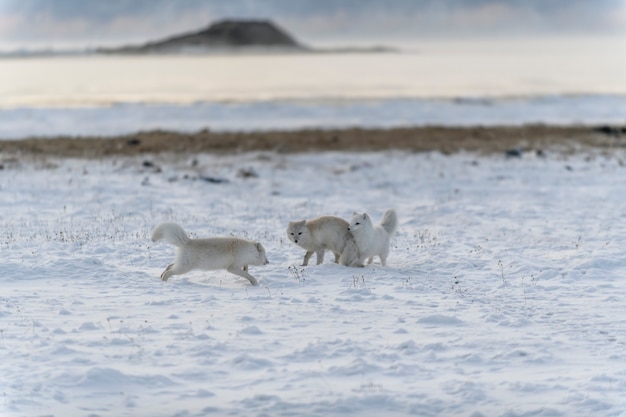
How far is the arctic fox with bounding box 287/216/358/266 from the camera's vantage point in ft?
42.0

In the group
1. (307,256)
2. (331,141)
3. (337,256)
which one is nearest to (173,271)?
(307,256)

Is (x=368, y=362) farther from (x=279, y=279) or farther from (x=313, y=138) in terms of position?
(x=313, y=138)

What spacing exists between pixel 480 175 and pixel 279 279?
1385 cm

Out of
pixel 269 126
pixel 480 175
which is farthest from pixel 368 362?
pixel 269 126

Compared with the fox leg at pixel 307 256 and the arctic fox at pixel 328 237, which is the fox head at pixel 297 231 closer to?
the arctic fox at pixel 328 237

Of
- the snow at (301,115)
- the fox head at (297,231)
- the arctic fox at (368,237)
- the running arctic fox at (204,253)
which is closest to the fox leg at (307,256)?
the fox head at (297,231)

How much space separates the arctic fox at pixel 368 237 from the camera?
41.8 feet

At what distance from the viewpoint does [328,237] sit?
12922 millimetres

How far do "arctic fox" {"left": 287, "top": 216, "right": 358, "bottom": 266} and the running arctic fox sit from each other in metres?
1.03

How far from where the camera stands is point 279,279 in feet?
40.2

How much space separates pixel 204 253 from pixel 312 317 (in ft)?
6.87

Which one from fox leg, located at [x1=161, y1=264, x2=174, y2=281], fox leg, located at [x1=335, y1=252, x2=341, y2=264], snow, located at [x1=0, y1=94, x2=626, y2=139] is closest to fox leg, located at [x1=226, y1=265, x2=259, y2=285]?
fox leg, located at [x1=161, y1=264, x2=174, y2=281]

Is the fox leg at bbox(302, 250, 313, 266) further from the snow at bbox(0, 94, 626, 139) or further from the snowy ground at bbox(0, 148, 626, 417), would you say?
the snow at bbox(0, 94, 626, 139)

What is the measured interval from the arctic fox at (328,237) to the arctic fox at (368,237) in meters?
0.12
